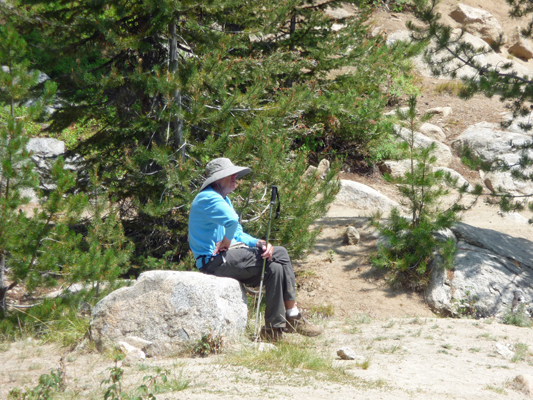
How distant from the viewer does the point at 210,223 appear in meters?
4.74

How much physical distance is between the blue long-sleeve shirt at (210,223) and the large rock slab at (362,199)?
6.31m

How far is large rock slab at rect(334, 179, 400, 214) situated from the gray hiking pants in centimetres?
631

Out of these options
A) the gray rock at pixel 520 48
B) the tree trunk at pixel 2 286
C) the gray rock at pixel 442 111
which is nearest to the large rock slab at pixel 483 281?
the tree trunk at pixel 2 286

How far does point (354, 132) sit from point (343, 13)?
9.96 m

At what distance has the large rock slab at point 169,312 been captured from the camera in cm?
444

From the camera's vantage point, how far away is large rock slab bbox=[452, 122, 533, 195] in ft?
42.9

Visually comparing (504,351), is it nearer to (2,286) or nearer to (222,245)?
(222,245)

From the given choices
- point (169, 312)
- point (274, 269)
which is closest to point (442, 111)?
point (274, 269)

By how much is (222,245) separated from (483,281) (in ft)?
16.1

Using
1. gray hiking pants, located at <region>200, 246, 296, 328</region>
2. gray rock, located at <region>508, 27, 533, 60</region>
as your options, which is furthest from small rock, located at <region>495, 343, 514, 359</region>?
gray rock, located at <region>508, 27, 533, 60</region>

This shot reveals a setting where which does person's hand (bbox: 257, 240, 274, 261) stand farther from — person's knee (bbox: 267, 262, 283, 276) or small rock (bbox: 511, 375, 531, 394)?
small rock (bbox: 511, 375, 531, 394)

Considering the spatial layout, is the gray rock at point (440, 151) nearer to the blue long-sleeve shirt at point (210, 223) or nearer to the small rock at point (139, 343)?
the blue long-sleeve shirt at point (210, 223)

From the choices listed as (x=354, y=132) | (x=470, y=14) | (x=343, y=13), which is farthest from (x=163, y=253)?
(x=470, y=14)

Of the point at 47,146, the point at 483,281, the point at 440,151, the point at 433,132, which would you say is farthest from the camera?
the point at 433,132
